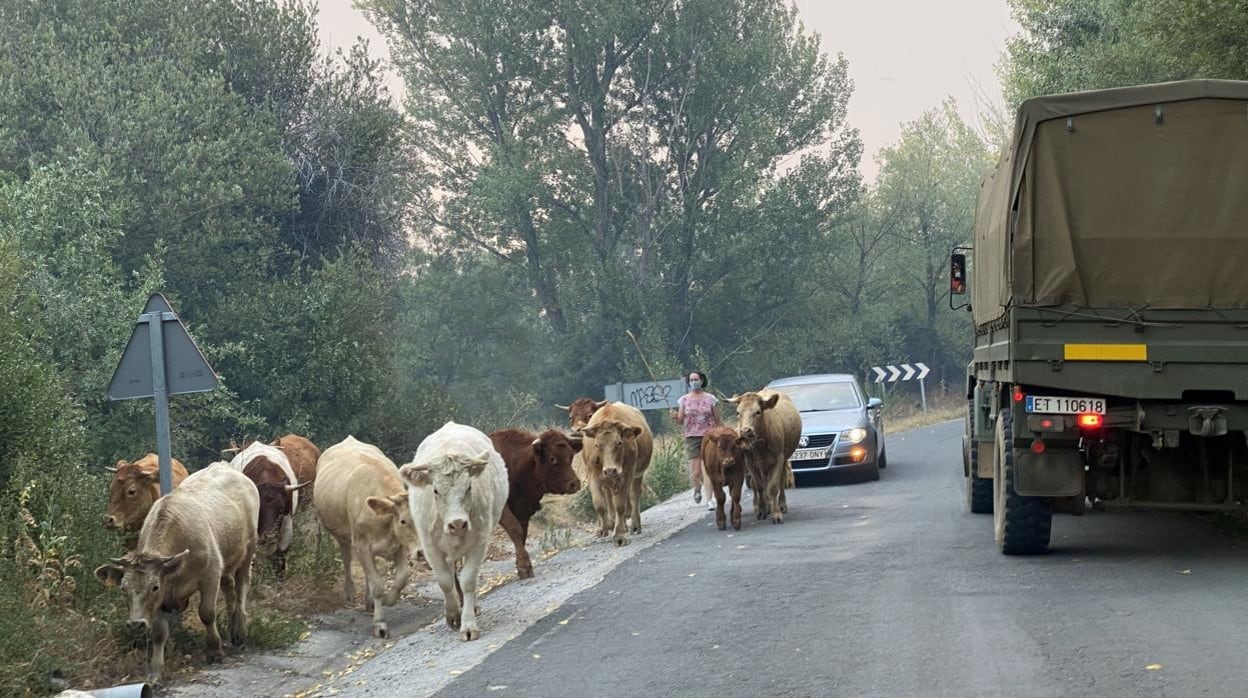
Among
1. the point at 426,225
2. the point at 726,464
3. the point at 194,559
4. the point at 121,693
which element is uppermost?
the point at 426,225

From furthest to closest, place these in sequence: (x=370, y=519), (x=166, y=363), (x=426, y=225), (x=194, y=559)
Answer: (x=426, y=225), (x=370, y=519), (x=166, y=363), (x=194, y=559)

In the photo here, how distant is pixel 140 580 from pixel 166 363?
2.11 m

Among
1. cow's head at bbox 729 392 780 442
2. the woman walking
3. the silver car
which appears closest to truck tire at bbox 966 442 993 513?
cow's head at bbox 729 392 780 442

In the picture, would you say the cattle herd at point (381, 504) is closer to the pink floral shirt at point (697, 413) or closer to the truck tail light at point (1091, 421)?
the pink floral shirt at point (697, 413)

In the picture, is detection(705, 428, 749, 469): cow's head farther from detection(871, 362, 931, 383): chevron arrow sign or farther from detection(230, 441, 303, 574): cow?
detection(871, 362, 931, 383): chevron arrow sign

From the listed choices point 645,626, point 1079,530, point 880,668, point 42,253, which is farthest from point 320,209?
point 880,668

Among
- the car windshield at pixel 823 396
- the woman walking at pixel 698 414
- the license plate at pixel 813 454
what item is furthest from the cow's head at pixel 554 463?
the car windshield at pixel 823 396

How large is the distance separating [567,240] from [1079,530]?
133 feet

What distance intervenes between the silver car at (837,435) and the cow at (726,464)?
4.67 metres

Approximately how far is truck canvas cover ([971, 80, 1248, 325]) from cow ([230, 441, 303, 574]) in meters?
6.74

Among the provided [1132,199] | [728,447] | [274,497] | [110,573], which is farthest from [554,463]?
[1132,199]

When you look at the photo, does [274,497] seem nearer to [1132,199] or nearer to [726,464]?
[726,464]

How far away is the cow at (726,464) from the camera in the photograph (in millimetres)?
16812

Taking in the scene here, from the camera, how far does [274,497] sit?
1306 centimetres
